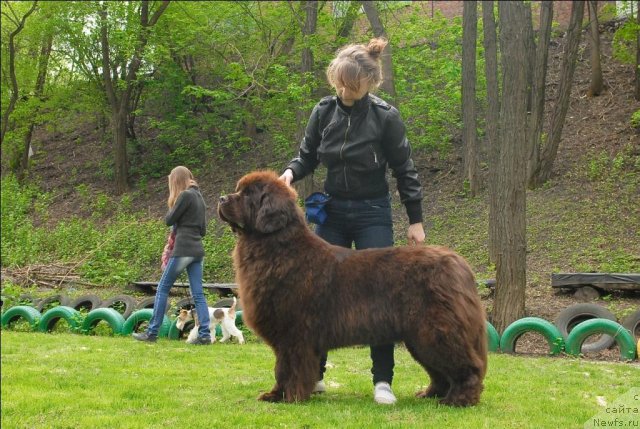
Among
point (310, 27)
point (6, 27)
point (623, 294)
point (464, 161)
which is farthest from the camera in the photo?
point (6, 27)

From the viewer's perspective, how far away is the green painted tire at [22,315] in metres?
10.3

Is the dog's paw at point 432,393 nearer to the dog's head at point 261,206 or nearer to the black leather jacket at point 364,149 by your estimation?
the black leather jacket at point 364,149

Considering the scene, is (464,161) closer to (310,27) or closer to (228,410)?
(310,27)

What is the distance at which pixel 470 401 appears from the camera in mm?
4680

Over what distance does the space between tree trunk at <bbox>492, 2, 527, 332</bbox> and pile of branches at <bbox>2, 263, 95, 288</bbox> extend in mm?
9668

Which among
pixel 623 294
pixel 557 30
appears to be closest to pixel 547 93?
pixel 557 30

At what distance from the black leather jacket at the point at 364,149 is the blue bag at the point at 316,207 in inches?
4.1

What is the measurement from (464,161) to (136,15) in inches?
422

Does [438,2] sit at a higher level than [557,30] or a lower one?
higher

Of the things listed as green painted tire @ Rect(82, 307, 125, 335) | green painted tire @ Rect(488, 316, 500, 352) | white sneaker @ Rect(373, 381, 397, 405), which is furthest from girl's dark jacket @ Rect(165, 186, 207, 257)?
white sneaker @ Rect(373, 381, 397, 405)

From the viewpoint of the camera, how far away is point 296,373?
4.82 m

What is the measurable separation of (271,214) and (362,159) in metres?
0.80

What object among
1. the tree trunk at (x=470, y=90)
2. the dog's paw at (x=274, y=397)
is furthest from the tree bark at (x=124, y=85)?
the dog's paw at (x=274, y=397)

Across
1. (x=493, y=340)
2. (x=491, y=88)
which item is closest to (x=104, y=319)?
(x=493, y=340)
